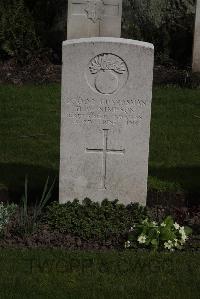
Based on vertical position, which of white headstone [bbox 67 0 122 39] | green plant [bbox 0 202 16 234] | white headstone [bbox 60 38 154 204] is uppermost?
white headstone [bbox 67 0 122 39]

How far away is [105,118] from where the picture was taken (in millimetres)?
7246

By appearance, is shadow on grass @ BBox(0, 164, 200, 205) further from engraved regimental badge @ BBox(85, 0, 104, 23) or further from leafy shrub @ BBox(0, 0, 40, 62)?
leafy shrub @ BBox(0, 0, 40, 62)

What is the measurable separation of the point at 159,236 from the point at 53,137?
12.8 ft

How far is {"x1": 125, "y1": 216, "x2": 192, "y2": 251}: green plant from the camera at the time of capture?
21.5ft

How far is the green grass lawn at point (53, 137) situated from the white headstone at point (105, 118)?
0.86 metres

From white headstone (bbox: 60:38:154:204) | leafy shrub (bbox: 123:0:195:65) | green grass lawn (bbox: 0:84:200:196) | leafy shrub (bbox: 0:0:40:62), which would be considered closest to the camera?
white headstone (bbox: 60:38:154:204)

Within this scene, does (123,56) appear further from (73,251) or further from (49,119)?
(49,119)

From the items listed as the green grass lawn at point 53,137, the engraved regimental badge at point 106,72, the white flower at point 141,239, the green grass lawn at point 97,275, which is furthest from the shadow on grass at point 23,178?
the green grass lawn at point 97,275

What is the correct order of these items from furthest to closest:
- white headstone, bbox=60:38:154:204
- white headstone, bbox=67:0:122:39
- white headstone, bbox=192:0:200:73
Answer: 1. white headstone, bbox=67:0:122:39
2. white headstone, bbox=192:0:200:73
3. white headstone, bbox=60:38:154:204

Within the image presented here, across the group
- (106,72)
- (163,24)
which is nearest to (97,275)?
(106,72)

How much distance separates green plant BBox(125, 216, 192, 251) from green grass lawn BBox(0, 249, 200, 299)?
0.57 ft

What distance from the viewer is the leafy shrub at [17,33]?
14477 millimetres

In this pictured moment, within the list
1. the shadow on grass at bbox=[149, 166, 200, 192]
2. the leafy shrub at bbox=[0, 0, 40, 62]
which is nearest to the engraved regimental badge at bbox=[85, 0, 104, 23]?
the leafy shrub at bbox=[0, 0, 40, 62]

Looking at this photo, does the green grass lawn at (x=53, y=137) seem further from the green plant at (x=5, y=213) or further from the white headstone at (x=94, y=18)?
the white headstone at (x=94, y=18)
